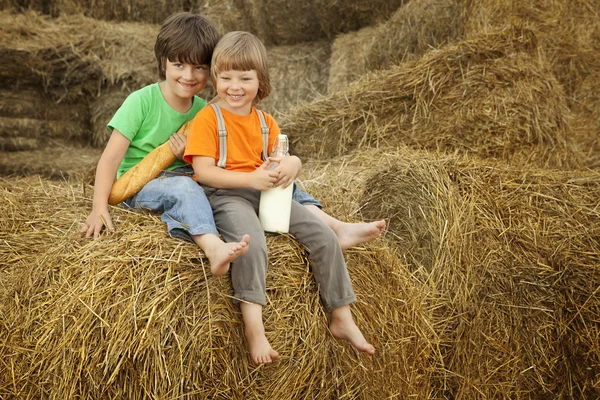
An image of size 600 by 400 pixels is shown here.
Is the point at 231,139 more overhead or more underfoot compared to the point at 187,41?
more underfoot

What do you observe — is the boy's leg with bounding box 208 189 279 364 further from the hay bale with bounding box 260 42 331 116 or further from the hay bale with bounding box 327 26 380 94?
the hay bale with bounding box 260 42 331 116

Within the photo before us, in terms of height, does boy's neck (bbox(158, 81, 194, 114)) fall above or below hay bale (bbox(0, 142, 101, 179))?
above

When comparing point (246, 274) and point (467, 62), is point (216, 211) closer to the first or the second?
point (246, 274)

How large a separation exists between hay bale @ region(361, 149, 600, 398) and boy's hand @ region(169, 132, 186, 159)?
3.66ft

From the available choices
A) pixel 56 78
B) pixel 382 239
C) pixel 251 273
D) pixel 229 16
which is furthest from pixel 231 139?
pixel 229 16

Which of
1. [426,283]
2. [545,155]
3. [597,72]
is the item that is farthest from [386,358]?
[597,72]

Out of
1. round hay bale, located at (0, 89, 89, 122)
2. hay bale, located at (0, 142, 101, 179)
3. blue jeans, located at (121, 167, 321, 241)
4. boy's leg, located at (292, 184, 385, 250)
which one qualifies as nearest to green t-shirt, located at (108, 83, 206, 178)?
blue jeans, located at (121, 167, 321, 241)

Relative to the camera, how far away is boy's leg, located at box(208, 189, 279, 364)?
228cm

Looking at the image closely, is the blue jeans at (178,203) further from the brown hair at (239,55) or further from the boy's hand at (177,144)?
the brown hair at (239,55)

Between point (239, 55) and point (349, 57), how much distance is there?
313 cm

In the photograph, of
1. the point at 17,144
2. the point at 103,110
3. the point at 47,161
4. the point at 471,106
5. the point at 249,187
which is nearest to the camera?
the point at 249,187

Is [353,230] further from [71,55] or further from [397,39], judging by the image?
[71,55]

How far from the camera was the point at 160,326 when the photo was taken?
7.20ft

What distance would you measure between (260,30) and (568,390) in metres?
4.21
